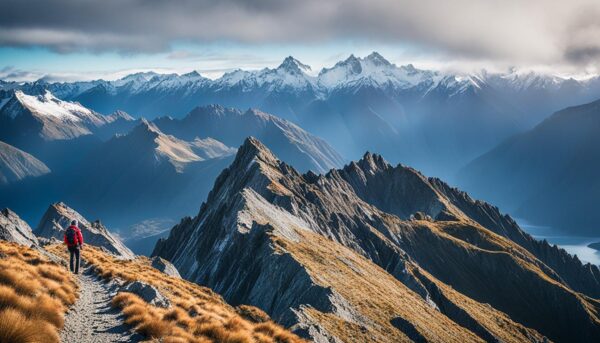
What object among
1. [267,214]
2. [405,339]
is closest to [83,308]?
[405,339]

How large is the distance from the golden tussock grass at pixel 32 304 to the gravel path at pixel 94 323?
1.64ft

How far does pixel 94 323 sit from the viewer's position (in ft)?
69.9

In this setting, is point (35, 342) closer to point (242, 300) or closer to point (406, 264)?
point (242, 300)

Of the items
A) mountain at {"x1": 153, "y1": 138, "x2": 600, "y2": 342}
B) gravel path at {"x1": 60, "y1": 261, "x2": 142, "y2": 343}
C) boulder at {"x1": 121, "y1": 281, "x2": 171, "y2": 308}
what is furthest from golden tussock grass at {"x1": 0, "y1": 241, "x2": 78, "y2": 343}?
mountain at {"x1": 153, "y1": 138, "x2": 600, "y2": 342}

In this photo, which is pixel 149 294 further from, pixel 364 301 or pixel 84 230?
pixel 84 230

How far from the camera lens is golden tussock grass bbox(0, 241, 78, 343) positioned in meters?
14.9

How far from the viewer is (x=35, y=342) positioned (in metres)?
15.2

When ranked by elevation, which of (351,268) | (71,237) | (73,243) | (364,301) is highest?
(351,268)

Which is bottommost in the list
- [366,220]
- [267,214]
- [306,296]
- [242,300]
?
[242,300]

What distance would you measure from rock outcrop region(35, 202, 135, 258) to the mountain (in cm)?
1603

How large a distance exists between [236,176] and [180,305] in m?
102

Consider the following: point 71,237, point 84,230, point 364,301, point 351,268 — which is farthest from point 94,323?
point 84,230

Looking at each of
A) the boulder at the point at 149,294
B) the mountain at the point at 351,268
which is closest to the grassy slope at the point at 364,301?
the mountain at the point at 351,268

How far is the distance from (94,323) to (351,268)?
5112 cm
